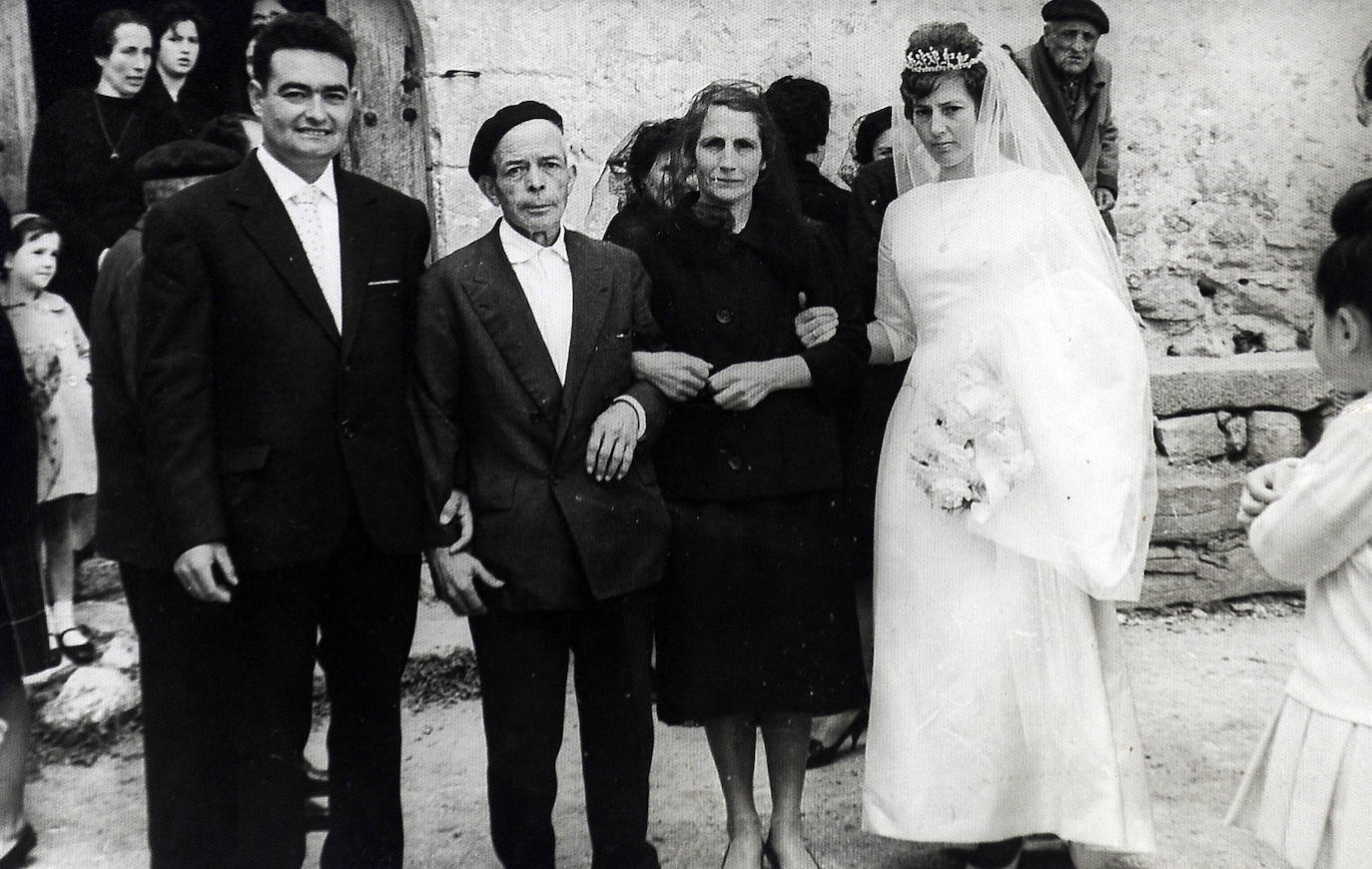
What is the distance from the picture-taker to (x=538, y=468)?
9.21ft

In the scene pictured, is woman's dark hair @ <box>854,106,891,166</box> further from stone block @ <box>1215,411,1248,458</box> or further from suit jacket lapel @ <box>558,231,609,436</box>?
stone block @ <box>1215,411,1248,458</box>

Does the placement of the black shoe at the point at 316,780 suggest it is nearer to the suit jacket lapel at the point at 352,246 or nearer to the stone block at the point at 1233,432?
the suit jacket lapel at the point at 352,246

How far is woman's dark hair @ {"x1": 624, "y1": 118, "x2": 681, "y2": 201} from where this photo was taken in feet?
11.0

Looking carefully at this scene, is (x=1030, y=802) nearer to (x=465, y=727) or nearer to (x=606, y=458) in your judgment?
(x=606, y=458)

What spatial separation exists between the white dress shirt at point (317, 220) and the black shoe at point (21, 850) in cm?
147

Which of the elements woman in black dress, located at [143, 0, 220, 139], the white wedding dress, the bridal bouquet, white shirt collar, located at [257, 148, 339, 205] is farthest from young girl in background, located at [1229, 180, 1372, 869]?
woman in black dress, located at [143, 0, 220, 139]

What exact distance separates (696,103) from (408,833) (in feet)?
6.35

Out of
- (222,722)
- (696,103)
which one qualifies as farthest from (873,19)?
(222,722)

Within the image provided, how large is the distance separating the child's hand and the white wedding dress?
36 cm

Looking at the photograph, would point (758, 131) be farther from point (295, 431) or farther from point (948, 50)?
point (295, 431)

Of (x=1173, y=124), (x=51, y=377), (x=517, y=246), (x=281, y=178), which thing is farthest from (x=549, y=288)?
(x=1173, y=124)

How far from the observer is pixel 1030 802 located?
2.90m

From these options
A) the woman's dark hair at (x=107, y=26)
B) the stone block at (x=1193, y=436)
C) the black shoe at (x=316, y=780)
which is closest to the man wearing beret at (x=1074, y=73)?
the stone block at (x=1193, y=436)

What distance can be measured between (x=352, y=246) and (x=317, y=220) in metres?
0.09
